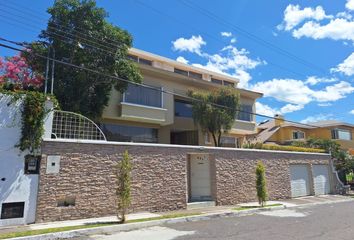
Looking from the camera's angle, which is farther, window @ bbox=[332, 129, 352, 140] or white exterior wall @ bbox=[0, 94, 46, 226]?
window @ bbox=[332, 129, 352, 140]

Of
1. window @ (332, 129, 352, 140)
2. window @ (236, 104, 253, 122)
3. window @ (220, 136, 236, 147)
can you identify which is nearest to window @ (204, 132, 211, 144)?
window @ (220, 136, 236, 147)

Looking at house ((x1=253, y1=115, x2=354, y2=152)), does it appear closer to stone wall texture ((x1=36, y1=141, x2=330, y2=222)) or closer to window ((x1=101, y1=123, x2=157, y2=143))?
window ((x1=101, y1=123, x2=157, y2=143))

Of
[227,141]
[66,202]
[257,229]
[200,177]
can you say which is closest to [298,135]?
[227,141]

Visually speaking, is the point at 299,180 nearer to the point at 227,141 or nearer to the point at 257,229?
the point at 227,141

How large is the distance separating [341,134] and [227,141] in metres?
25.4

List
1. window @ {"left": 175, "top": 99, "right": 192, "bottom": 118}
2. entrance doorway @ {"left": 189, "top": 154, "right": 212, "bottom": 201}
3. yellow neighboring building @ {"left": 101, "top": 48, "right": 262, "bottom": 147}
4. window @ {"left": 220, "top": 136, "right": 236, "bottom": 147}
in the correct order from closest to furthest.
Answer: entrance doorway @ {"left": 189, "top": 154, "right": 212, "bottom": 201}, yellow neighboring building @ {"left": 101, "top": 48, "right": 262, "bottom": 147}, window @ {"left": 175, "top": 99, "right": 192, "bottom": 118}, window @ {"left": 220, "top": 136, "right": 236, "bottom": 147}

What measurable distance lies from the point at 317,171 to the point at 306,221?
42.8 ft

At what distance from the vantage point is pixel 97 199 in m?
12.3

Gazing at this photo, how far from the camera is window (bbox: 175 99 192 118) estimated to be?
25.7m

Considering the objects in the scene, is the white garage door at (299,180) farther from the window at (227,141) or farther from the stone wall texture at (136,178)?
the window at (227,141)

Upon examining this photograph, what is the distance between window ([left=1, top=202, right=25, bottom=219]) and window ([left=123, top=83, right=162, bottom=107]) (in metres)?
10.8

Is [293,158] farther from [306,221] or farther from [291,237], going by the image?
[291,237]

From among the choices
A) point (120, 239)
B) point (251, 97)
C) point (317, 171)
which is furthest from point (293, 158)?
point (120, 239)

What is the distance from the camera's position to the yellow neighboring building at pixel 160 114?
20516mm
